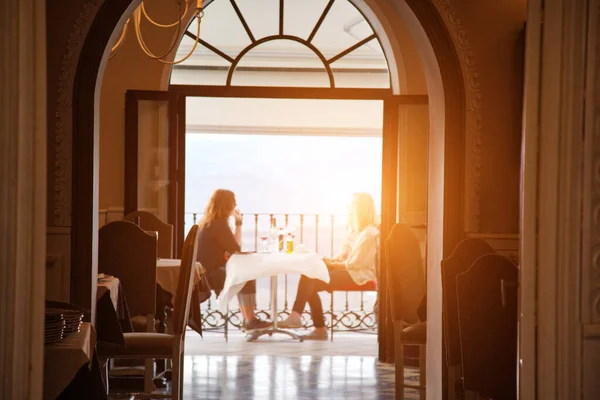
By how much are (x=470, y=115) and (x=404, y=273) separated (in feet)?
3.76

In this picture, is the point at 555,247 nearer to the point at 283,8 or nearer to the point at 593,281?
the point at 593,281

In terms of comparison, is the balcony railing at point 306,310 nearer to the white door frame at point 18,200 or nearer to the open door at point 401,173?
the open door at point 401,173

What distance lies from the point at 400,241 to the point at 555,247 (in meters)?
2.65

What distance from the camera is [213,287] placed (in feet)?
24.7

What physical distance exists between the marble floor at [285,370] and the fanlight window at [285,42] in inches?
92.4

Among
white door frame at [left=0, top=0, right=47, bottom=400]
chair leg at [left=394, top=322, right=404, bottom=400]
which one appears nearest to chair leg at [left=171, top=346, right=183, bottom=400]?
chair leg at [left=394, top=322, right=404, bottom=400]

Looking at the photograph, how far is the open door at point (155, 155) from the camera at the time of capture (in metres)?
6.55

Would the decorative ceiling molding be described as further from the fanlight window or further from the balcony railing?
the fanlight window

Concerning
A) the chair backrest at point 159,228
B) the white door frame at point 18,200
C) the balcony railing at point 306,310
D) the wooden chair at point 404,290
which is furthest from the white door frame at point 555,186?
the balcony railing at point 306,310

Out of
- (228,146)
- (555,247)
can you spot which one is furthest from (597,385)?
(228,146)

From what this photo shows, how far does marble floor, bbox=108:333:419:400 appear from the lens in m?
5.33

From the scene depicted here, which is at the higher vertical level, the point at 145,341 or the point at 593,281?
the point at 593,281

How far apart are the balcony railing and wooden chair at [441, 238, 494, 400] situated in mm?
3742

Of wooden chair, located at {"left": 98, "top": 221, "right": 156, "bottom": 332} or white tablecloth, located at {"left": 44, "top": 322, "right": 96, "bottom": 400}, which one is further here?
wooden chair, located at {"left": 98, "top": 221, "right": 156, "bottom": 332}
